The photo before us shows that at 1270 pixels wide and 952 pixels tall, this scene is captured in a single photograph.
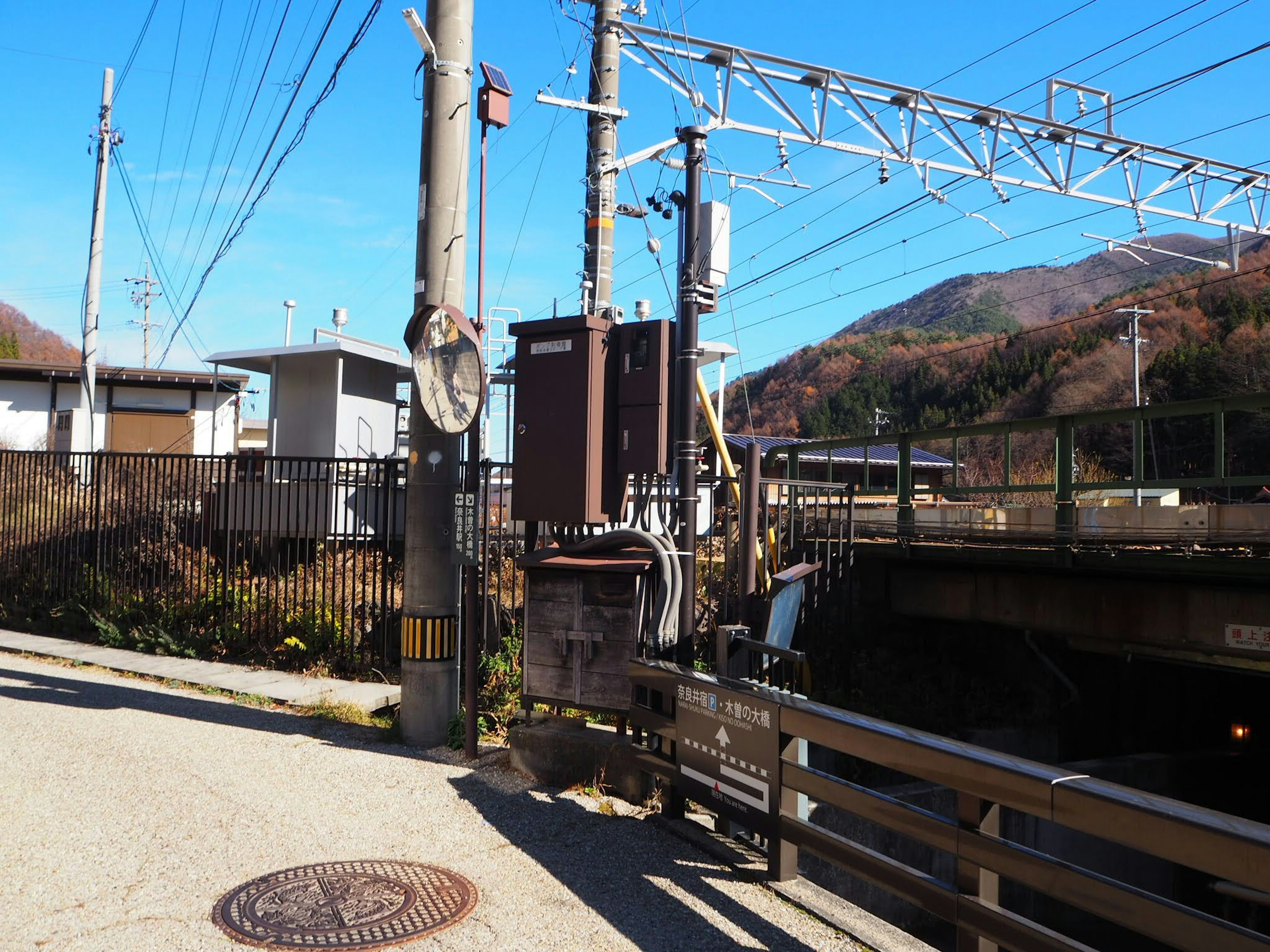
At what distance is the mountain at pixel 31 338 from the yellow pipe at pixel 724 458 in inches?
2428

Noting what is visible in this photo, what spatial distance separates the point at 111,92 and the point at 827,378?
68778 mm

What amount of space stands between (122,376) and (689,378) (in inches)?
1158

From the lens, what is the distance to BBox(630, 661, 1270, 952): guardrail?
123 inches

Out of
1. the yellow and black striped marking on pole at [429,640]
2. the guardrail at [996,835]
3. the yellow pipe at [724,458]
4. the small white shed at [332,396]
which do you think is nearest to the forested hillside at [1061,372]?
the small white shed at [332,396]

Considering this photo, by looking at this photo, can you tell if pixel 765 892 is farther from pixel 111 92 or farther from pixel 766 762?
pixel 111 92

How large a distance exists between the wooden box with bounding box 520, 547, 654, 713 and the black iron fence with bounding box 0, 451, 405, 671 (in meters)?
3.30

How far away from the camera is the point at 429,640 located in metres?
8.40

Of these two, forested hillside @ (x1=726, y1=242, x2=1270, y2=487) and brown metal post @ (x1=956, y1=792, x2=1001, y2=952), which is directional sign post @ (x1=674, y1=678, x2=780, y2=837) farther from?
forested hillside @ (x1=726, y1=242, x2=1270, y2=487)

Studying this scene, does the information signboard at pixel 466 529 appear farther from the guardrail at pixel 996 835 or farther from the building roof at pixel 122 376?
the building roof at pixel 122 376

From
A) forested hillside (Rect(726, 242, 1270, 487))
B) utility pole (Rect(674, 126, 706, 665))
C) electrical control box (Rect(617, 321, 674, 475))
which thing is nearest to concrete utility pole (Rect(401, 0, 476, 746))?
electrical control box (Rect(617, 321, 674, 475))

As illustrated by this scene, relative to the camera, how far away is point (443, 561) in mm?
8469

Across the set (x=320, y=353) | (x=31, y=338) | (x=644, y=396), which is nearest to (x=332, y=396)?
(x=320, y=353)

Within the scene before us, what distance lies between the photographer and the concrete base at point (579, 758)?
269 inches

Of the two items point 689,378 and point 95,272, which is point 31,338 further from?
point 689,378
